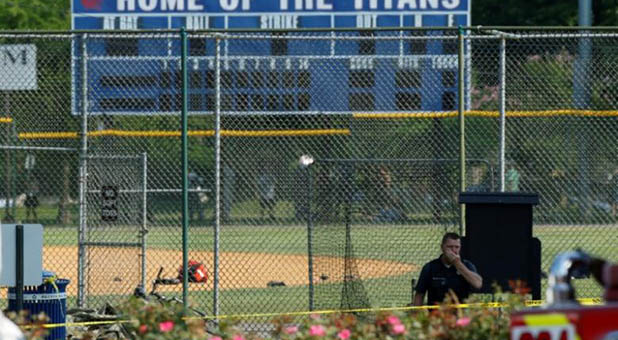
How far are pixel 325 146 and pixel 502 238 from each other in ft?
31.4

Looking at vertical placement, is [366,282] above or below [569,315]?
below

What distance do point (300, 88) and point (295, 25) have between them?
5688 mm

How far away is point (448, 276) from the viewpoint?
35.4ft

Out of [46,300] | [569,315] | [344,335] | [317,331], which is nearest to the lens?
[569,315]

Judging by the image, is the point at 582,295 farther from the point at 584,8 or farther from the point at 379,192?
the point at 584,8

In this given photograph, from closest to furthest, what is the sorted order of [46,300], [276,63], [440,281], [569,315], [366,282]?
[569,315], [46,300], [440,281], [366,282], [276,63]

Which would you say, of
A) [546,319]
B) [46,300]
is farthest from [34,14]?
[546,319]

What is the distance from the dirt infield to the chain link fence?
0.22 feet

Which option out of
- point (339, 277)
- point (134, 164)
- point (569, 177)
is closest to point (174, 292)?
point (134, 164)

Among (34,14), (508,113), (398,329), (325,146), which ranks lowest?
(398,329)

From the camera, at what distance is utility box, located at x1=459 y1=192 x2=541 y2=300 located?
35.0 ft

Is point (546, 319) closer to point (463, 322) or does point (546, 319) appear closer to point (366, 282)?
point (463, 322)

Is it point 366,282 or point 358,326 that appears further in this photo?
point 366,282

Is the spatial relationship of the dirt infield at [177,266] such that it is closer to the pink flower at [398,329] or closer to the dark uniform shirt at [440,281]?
the dark uniform shirt at [440,281]
